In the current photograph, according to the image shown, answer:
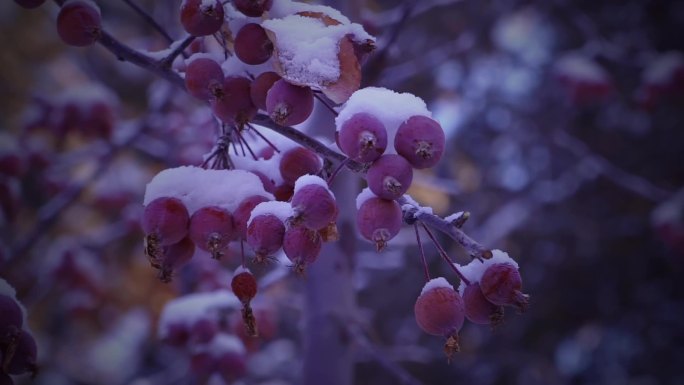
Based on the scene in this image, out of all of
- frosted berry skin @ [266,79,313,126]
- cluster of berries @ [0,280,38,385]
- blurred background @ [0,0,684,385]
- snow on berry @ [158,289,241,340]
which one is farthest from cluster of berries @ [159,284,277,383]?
blurred background @ [0,0,684,385]

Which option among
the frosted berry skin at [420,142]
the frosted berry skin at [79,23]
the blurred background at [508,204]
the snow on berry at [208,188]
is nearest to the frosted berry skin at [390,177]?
the frosted berry skin at [420,142]

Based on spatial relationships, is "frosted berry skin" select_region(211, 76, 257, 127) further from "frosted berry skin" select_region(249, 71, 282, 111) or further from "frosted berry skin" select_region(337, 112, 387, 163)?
"frosted berry skin" select_region(337, 112, 387, 163)

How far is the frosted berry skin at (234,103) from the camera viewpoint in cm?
A: 97

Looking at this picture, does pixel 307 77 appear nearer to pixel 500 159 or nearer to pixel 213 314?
pixel 213 314

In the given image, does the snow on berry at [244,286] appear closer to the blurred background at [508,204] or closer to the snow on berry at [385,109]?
the snow on berry at [385,109]

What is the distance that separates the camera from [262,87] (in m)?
0.97

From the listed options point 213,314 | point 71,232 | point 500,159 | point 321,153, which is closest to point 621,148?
point 500,159

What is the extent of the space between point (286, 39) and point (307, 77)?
0.08m

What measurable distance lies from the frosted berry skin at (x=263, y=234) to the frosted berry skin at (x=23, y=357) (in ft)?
1.60

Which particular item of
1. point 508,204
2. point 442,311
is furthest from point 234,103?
point 508,204

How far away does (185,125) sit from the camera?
3270 millimetres

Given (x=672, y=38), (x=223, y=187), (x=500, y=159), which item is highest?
(x=672, y=38)

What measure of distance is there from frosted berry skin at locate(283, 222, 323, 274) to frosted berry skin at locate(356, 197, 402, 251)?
9cm

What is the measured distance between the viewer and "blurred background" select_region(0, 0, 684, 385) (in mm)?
4062
